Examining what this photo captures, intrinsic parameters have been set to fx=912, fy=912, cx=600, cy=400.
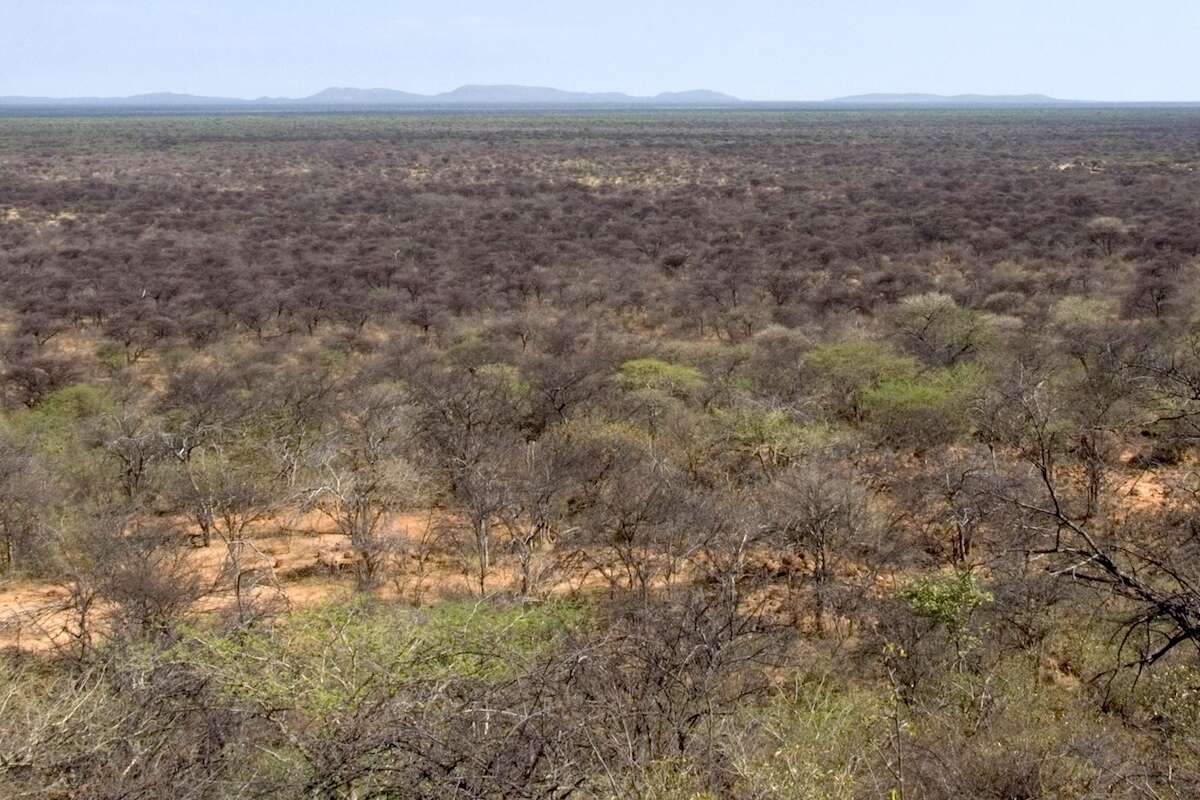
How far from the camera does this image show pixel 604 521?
1322cm

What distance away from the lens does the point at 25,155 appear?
74.1m

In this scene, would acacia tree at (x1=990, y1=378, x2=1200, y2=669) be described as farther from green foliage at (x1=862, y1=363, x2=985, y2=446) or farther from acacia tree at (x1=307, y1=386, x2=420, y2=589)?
acacia tree at (x1=307, y1=386, x2=420, y2=589)

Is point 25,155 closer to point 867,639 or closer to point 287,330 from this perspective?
point 287,330

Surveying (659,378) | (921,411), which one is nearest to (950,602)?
(921,411)

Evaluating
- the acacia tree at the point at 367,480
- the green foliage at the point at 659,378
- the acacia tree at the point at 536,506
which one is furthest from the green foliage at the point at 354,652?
the green foliage at the point at 659,378

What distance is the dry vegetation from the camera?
24.4ft

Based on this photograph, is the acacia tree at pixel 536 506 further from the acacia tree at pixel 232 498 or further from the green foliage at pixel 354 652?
the acacia tree at pixel 232 498

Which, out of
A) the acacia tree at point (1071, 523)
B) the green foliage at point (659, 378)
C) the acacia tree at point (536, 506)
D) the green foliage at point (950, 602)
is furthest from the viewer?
the green foliage at point (659, 378)

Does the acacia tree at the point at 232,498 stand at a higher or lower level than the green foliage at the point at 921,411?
lower

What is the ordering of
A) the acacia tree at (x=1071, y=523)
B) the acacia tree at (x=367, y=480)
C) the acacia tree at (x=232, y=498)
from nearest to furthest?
the acacia tree at (x=1071, y=523), the acacia tree at (x=367, y=480), the acacia tree at (x=232, y=498)

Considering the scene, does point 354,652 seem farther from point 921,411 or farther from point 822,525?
point 921,411

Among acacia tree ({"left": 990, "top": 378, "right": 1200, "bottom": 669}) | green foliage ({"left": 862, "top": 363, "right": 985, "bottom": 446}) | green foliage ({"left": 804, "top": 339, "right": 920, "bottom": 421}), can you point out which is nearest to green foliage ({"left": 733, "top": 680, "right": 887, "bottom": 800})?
acacia tree ({"left": 990, "top": 378, "right": 1200, "bottom": 669})

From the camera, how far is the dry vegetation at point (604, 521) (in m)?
7.45

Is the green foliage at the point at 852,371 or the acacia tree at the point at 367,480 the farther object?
the green foliage at the point at 852,371
